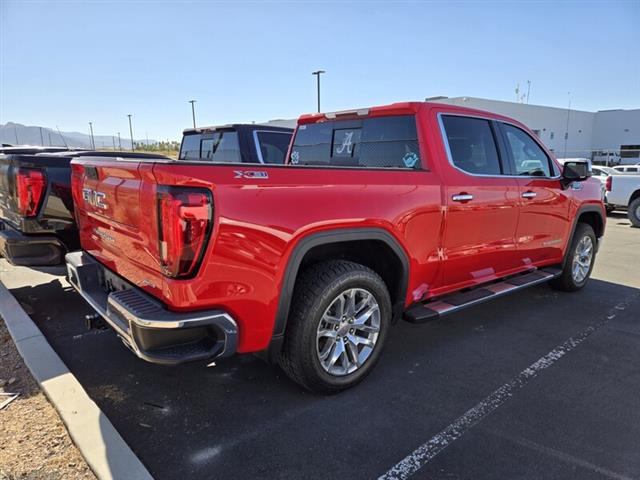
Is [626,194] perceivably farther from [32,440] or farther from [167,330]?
[32,440]

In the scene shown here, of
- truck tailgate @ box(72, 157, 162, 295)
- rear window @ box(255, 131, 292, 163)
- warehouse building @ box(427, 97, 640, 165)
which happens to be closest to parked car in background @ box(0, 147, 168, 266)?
truck tailgate @ box(72, 157, 162, 295)

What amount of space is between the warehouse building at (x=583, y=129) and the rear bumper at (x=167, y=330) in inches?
1644

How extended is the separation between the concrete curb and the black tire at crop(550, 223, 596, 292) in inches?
196

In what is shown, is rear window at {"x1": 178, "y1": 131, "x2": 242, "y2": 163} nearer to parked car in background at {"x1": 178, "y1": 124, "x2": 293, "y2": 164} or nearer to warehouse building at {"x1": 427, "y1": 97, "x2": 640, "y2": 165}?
parked car in background at {"x1": 178, "y1": 124, "x2": 293, "y2": 164}

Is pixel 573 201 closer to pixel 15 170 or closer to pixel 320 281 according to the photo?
pixel 320 281

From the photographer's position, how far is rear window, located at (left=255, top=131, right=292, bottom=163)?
21.0 feet

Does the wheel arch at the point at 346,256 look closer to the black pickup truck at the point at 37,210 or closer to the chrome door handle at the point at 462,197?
the chrome door handle at the point at 462,197

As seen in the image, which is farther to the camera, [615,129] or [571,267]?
[615,129]

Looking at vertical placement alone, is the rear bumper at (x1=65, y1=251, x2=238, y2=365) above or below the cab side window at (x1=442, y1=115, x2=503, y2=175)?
below

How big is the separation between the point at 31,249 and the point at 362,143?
10.3 feet

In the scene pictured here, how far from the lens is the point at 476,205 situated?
12.4 feet

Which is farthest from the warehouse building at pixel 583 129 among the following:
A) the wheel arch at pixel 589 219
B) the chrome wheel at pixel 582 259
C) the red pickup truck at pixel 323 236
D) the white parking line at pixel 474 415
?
the white parking line at pixel 474 415

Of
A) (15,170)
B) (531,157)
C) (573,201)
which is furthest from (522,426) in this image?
(15,170)

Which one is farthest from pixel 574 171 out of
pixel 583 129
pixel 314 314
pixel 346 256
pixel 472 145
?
pixel 583 129
